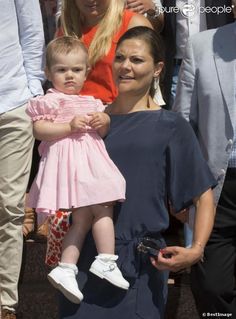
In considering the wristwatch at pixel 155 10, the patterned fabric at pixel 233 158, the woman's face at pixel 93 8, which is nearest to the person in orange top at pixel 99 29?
the woman's face at pixel 93 8

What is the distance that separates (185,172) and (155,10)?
213 centimetres

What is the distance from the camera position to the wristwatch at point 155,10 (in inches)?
209

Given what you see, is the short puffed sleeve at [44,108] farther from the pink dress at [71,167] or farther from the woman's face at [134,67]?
the woman's face at [134,67]

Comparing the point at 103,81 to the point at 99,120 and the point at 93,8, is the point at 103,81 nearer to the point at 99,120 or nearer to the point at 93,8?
the point at 93,8

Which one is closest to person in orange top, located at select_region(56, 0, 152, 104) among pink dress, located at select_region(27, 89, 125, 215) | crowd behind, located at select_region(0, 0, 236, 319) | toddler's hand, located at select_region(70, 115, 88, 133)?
crowd behind, located at select_region(0, 0, 236, 319)

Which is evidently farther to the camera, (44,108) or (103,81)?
(103,81)

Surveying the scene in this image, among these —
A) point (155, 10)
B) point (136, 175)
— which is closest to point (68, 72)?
point (136, 175)

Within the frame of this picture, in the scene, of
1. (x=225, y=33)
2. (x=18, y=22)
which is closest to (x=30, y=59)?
(x=18, y=22)

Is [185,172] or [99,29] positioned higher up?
[99,29]

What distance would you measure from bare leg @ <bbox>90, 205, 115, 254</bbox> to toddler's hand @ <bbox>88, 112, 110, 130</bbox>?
1.01ft

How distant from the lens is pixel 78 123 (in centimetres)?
346

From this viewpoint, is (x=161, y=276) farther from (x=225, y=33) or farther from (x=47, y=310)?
(x=47, y=310)

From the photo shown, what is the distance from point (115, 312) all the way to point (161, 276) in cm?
26

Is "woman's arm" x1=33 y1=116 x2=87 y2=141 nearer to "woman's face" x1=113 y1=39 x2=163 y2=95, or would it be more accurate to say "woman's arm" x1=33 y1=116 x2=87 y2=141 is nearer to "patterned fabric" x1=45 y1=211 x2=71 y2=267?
"woman's face" x1=113 y1=39 x2=163 y2=95
